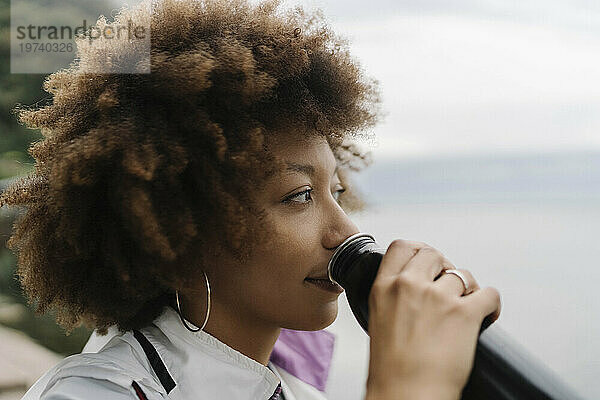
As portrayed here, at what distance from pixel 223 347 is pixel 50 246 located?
258mm

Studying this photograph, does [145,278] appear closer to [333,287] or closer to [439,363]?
[333,287]

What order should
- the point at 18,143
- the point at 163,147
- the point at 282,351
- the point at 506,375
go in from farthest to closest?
the point at 18,143 < the point at 282,351 < the point at 163,147 < the point at 506,375

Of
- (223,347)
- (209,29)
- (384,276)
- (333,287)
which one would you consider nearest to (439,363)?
(384,276)

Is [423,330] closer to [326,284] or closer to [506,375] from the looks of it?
[506,375]

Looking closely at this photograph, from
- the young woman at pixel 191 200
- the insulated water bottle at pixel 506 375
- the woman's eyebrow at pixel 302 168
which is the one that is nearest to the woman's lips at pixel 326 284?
the young woman at pixel 191 200

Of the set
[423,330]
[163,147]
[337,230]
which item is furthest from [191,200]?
[423,330]

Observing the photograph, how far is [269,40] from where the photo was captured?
2.99 feet

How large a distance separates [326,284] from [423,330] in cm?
26

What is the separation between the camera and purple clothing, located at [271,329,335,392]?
115cm

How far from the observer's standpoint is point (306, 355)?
1.20 meters

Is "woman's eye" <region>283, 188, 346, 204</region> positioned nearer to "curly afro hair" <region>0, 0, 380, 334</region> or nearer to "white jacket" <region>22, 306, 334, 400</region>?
"curly afro hair" <region>0, 0, 380, 334</region>

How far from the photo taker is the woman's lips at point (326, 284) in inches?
35.2

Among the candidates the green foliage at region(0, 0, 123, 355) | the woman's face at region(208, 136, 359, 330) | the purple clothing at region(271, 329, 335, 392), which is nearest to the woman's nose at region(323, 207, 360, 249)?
the woman's face at region(208, 136, 359, 330)

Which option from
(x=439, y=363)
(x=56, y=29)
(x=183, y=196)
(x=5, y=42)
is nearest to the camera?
(x=439, y=363)
